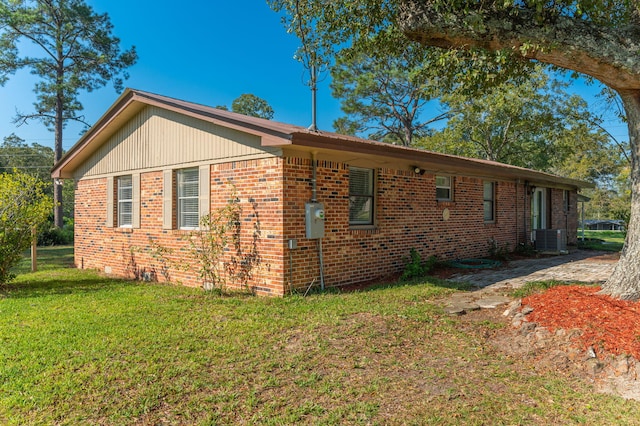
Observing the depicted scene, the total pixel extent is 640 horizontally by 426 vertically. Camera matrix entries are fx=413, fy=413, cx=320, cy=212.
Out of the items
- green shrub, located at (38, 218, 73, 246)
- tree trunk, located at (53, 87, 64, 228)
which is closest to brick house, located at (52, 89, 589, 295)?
green shrub, located at (38, 218, 73, 246)

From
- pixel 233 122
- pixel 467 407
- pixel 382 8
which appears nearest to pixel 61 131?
pixel 233 122

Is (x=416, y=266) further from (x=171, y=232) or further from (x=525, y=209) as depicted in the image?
(x=525, y=209)

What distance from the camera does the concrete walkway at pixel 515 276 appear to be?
20.6 ft

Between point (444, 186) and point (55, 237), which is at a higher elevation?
point (444, 186)

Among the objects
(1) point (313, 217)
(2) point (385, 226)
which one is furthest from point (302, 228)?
(2) point (385, 226)

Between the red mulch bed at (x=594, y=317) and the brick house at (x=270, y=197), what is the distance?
3384 mm

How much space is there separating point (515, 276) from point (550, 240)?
230 inches

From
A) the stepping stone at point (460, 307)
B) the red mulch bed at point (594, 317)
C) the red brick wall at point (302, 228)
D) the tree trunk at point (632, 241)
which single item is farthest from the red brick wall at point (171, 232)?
the tree trunk at point (632, 241)

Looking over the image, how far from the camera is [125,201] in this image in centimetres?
1045

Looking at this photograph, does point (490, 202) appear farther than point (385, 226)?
Yes

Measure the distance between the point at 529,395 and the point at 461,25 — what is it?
4.57 metres

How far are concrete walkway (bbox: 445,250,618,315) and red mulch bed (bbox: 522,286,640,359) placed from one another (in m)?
0.86

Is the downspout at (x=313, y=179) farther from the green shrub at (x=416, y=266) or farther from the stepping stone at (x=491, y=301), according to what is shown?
the stepping stone at (x=491, y=301)

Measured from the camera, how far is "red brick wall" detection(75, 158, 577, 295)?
6.89 meters
